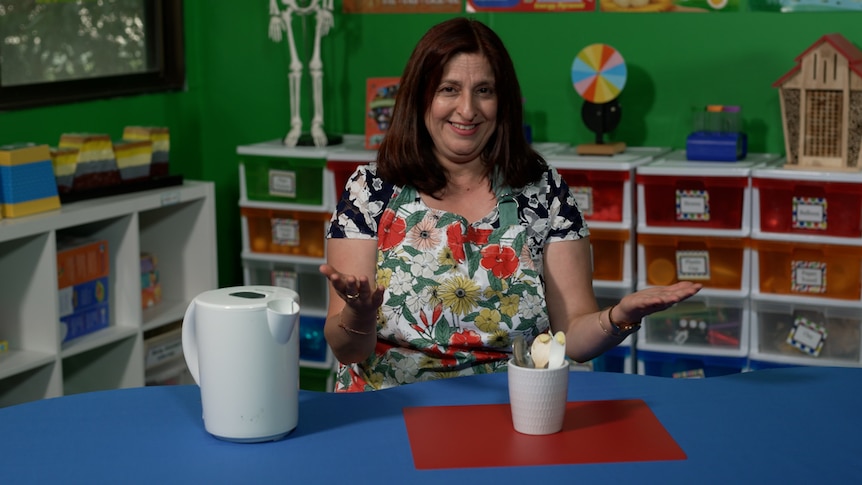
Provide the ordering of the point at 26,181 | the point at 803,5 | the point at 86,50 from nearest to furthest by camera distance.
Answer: the point at 26,181, the point at 803,5, the point at 86,50

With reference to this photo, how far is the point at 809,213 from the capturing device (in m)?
2.88

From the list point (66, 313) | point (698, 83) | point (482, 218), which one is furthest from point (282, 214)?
point (482, 218)

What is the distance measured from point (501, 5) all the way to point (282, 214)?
3.06ft

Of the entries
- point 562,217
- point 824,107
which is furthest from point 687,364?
point 562,217

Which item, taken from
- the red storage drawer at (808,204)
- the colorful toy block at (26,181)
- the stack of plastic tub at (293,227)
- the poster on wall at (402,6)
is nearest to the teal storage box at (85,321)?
the colorful toy block at (26,181)

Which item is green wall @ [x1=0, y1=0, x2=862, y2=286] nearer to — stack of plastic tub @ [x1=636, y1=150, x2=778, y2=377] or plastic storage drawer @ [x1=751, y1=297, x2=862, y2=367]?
stack of plastic tub @ [x1=636, y1=150, x2=778, y2=377]

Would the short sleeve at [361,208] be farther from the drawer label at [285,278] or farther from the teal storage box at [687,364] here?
the drawer label at [285,278]

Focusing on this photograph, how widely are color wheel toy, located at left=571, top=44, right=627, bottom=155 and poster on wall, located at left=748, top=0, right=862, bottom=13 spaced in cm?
42

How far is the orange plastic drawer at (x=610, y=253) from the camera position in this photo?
305 centimetres

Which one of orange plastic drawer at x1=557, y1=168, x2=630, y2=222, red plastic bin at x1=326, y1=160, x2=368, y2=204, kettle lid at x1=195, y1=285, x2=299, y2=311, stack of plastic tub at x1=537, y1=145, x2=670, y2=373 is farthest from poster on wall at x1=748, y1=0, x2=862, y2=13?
kettle lid at x1=195, y1=285, x2=299, y2=311

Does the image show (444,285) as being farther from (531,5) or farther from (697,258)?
(531,5)

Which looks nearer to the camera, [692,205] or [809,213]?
[809,213]

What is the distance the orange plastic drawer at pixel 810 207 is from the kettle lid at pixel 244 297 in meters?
1.83

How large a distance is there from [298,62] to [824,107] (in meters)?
1.55
